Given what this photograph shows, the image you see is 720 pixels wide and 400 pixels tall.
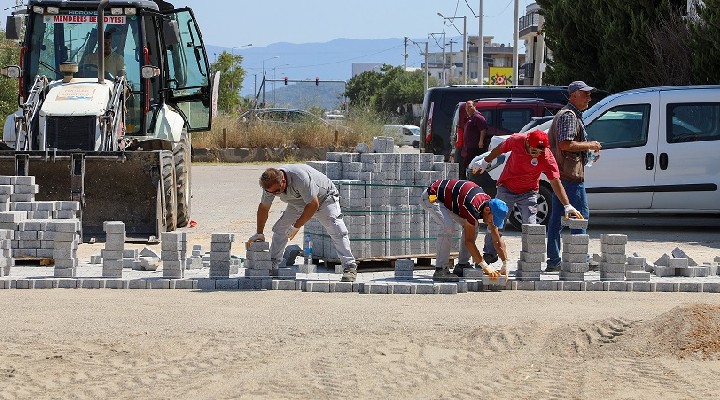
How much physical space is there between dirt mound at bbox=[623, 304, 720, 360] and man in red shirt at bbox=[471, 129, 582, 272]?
2.96 metres

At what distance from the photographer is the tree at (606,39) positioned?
28.0 meters

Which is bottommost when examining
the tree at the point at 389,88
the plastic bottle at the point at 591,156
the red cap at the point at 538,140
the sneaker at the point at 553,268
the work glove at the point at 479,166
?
the sneaker at the point at 553,268

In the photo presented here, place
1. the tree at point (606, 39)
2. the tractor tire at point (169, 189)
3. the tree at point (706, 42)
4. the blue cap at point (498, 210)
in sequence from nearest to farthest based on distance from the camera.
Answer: the blue cap at point (498, 210) → the tractor tire at point (169, 189) → the tree at point (706, 42) → the tree at point (606, 39)

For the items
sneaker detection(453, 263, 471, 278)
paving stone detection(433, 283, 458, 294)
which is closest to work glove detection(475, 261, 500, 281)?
paving stone detection(433, 283, 458, 294)

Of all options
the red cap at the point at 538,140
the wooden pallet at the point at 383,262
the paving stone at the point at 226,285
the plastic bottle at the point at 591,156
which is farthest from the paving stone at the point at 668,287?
the paving stone at the point at 226,285

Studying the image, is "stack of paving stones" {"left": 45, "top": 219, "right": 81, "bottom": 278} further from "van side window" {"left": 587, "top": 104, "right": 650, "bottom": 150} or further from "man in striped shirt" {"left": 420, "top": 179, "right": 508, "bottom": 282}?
"van side window" {"left": 587, "top": 104, "right": 650, "bottom": 150}

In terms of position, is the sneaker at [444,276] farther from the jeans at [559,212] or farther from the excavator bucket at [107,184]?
the excavator bucket at [107,184]

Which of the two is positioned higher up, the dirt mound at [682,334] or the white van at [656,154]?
the white van at [656,154]

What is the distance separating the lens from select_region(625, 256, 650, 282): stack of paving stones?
12.9m

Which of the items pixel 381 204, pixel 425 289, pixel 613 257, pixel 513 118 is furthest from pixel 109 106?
pixel 513 118

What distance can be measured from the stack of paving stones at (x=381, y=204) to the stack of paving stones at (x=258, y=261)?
4.22ft

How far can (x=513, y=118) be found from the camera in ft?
71.3

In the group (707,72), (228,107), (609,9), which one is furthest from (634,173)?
(228,107)

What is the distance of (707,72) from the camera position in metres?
24.5
